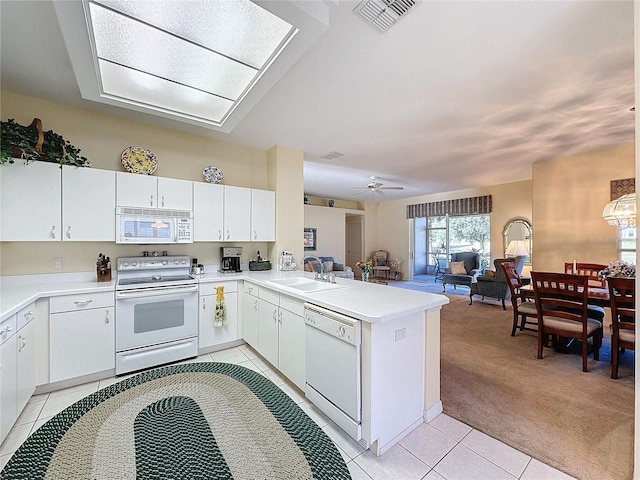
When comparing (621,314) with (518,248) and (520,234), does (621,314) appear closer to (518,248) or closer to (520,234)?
(518,248)

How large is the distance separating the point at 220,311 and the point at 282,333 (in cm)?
102

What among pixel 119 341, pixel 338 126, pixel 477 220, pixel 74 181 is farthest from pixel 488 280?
pixel 74 181

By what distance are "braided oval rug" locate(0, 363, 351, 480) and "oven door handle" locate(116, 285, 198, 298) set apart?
2.60 feet

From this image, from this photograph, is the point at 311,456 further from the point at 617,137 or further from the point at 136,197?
the point at 617,137

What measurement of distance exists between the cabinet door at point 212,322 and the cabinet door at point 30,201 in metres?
1.49

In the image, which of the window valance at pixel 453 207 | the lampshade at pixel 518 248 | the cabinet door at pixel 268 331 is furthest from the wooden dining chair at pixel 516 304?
the window valance at pixel 453 207

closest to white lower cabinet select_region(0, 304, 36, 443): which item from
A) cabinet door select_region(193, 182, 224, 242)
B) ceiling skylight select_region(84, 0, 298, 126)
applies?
cabinet door select_region(193, 182, 224, 242)

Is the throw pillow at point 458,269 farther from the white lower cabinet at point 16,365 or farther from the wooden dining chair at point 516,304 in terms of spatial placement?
the white lower cabinet at point 16,365

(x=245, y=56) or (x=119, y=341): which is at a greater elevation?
(x=245, y=56)

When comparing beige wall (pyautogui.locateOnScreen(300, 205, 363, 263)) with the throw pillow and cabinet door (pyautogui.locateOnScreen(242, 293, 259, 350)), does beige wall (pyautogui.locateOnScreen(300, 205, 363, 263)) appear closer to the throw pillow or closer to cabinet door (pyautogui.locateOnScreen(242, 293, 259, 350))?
the throw pillow

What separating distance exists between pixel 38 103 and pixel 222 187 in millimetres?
1846

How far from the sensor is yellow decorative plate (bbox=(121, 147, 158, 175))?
301 centimetres

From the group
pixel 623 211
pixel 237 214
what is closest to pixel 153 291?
pixel 237 214

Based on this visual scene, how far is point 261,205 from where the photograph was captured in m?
3.70
